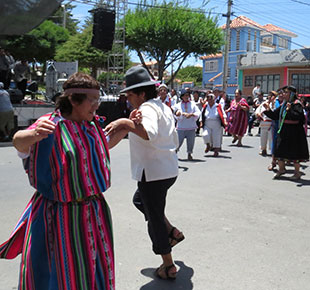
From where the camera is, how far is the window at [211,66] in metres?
61.0

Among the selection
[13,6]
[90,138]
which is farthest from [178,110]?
[90,138]

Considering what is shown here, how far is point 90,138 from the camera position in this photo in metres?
2.47

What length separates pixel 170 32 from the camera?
32.2 meters

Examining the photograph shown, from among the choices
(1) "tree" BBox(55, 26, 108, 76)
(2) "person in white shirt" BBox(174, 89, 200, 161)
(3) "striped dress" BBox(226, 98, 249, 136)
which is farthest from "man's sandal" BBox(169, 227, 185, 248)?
(1) "tree" BBox(55, 26, 108, 76)

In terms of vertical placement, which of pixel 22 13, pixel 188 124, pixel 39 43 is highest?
pixel 39 43

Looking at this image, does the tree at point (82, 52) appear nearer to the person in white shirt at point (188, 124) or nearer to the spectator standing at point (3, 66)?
the spectator standing at point (3, 66)

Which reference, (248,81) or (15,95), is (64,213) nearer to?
(15,95)

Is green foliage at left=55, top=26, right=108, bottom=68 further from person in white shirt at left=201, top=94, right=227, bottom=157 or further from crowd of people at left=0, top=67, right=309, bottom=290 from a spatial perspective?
crowd of people at left=0, top=67, right=309, bottom=290

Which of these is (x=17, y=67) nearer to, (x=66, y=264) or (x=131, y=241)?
(x=131, y=241)

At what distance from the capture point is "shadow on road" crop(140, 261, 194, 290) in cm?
355

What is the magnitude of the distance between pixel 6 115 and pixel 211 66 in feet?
170

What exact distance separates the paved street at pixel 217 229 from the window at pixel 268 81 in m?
34.2

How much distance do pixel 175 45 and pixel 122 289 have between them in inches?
1201

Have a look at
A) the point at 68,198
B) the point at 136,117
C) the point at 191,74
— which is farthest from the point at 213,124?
the point at 191,74
